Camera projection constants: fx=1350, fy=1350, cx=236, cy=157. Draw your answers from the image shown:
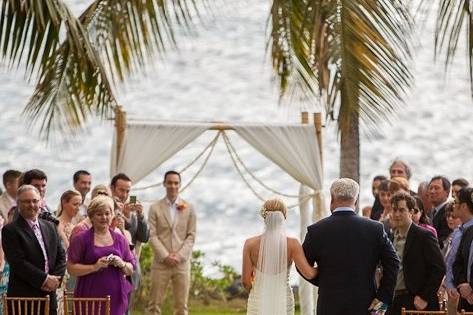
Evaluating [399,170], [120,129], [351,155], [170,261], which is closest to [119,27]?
[120,129]

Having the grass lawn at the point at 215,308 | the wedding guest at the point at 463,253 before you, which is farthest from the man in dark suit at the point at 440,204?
the grass lawn at the point at 215,308

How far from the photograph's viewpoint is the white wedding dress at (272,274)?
970 cm

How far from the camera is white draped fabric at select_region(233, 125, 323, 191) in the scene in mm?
15062

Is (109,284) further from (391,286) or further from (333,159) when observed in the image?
(333,159)

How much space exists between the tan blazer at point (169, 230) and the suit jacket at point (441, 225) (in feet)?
10.0

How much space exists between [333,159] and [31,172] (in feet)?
109

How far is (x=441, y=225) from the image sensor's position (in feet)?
41.4

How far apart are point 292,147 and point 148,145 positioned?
1.62 m

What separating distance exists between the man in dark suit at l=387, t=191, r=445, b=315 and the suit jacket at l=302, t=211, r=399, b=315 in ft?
3.68

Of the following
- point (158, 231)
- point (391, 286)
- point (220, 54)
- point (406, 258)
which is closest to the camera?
point (391, 286)

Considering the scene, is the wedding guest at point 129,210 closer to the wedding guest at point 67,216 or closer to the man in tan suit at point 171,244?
the wedding guest at point 67,216

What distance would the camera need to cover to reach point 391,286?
910cm

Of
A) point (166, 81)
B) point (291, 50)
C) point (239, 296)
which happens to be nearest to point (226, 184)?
point (166, 81)

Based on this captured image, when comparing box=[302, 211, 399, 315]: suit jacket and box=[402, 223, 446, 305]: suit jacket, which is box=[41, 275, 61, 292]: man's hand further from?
box=[402, 223, 446, 305]: suit jacket
